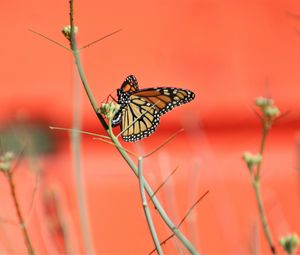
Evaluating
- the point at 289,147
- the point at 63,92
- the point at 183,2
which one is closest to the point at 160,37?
the point at 183,2

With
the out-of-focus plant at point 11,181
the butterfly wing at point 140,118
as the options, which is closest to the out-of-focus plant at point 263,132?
the butterfly wing at point 140,118

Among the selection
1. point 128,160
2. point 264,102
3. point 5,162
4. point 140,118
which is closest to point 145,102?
point 140,118

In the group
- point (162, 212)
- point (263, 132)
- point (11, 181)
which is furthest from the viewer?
point (263, 132)

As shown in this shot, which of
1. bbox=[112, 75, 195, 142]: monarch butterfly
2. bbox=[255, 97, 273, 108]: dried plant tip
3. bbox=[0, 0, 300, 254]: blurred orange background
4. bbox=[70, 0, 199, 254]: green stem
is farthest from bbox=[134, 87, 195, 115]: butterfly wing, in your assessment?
bbox=[0, 0, 300, 254]: blurred orange background

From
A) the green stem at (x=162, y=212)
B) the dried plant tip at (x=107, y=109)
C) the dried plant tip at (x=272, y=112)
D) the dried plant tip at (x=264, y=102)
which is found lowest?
the green stem at (x=162, y=212)

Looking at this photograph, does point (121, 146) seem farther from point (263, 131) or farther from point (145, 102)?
point (145, 102)

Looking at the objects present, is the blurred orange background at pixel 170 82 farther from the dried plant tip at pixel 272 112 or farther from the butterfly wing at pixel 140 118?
the dried plant tip at pixel 272 112

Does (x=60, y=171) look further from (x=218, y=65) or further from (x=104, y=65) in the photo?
(x=218, y=65)
